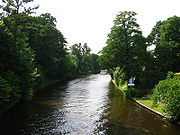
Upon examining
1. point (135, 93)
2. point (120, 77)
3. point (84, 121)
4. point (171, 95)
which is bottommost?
point (84, 121)

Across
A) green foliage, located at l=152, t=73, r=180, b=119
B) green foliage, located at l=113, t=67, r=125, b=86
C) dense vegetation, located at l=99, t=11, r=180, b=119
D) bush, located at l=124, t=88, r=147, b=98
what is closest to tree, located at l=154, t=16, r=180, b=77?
dense vegetation, located at l=99, t=11, r=180, b=119

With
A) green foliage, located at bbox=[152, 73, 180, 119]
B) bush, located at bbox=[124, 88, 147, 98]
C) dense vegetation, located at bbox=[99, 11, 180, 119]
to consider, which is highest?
dense vegetation, located at bbox=[99, 11, 180, 119]

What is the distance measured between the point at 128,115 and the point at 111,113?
180 cm

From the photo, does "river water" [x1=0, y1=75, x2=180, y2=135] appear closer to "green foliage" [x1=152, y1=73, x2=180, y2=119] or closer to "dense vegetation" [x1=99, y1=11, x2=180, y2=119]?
"green foliage" [x1=152, y1=73, x2=180, y2=119]

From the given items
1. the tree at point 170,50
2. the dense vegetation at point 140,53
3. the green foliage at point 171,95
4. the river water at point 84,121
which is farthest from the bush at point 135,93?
the green foliage at point 171,95

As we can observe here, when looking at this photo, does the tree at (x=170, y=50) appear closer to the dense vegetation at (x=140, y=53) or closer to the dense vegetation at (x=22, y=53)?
the dense vegetation at (x=140, y=53)

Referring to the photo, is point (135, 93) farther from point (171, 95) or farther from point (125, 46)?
point (171, 95)

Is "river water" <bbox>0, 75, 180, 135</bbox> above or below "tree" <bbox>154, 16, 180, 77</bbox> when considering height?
below

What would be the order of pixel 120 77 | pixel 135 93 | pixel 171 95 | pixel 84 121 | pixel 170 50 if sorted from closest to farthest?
pixel 171 95
pixel 84 121
pixel 135 93
pixel 170 50
pixel 120 77

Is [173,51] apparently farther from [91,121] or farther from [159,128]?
[91,121]

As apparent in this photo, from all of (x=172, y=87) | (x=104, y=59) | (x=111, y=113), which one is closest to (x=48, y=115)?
(x=111, y=113)

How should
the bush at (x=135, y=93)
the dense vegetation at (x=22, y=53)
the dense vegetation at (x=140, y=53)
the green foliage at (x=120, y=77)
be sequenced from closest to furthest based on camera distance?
the dense vegetation at (x=22, y=53), the bush at (x=135, y=93), the dense vegetation at (x=140, y=53), the green foliage at (x=120, y=77)

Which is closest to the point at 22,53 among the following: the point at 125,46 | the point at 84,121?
the point at 84,121

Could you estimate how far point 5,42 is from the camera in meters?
20.0
